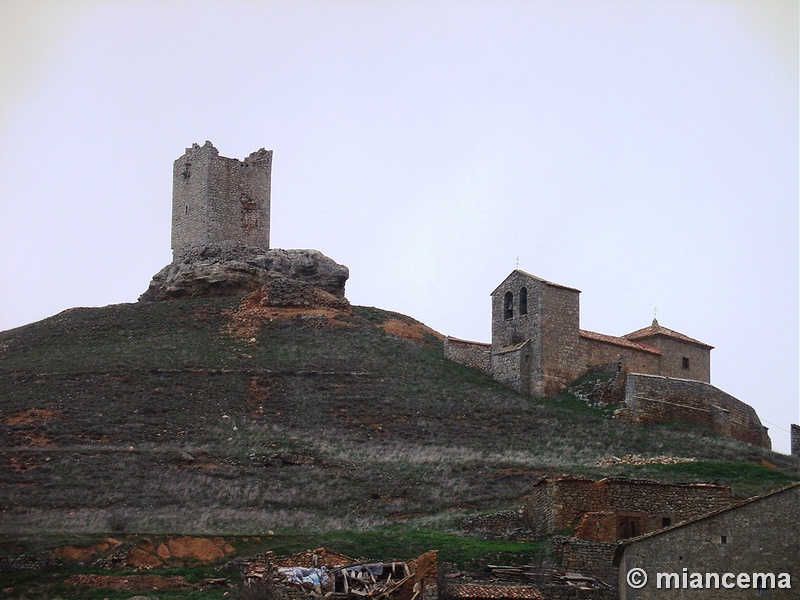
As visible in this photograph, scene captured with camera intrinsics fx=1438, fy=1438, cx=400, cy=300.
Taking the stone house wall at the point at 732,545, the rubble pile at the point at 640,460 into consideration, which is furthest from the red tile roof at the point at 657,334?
the stone house wall at the point at 732,545

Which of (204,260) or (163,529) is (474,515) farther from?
(204,260)

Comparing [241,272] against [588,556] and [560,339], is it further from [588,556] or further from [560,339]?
[588,556]

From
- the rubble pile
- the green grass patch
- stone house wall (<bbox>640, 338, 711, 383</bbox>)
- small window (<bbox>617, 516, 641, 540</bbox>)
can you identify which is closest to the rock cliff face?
stone house wall (<bbox>640, 338, 711, 383</bbox>)

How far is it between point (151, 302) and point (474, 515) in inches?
1318

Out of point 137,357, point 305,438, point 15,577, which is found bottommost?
point 15,577

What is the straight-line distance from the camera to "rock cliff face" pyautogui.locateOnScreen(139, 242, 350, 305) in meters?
64.9

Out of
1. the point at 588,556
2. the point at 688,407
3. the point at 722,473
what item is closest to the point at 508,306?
the point at 688,407

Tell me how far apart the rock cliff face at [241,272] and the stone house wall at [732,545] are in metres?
42.0

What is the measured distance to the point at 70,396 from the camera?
51.5 metres

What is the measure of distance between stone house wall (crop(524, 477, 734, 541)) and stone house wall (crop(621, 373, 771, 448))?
18336mm

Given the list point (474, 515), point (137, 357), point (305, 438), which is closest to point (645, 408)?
point (305, 438)

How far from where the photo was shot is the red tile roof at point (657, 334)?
5647 cm

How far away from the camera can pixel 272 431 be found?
47656mm

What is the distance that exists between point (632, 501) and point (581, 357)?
79.0 ft
